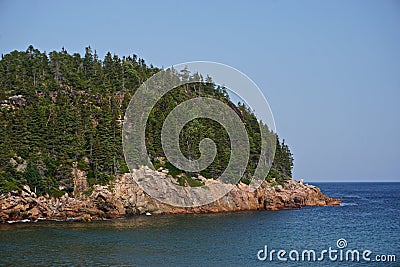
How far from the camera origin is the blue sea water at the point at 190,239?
1592 inches

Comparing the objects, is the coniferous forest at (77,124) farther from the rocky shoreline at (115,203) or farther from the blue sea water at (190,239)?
the blue sea water at (190,239)

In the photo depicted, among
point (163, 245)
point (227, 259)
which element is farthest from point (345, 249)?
point (163, 245)

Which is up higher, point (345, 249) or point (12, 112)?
point (12, 112)

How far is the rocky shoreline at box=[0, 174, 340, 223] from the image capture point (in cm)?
6544

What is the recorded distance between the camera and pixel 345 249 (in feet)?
152

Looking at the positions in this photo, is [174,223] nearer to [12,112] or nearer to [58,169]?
[58,169]

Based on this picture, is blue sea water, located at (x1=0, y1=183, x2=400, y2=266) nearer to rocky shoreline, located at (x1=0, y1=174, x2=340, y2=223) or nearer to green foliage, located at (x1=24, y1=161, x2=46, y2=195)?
rocky shoreline, located at (x1=0, y1=174, x2=340, y2=223)

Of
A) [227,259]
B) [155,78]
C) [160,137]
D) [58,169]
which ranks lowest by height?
[227,259]

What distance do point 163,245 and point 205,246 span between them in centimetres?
414

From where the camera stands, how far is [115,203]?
236ft

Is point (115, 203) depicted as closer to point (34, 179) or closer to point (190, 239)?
point (34, 179)

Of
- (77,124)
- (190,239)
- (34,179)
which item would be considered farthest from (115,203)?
(190,239)

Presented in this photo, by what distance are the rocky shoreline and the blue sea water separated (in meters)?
4.46

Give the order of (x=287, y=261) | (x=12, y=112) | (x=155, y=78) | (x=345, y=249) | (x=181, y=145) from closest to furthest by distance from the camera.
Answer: (x=287, y=261) < (x=345, y=249) < (x=12, y=112) < (x=181, y=145) < (x=155, y=78)
